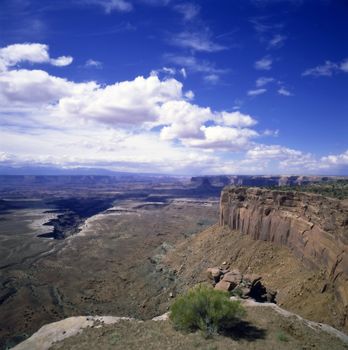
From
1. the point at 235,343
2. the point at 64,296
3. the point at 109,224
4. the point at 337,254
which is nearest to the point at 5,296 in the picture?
the point at 64,296

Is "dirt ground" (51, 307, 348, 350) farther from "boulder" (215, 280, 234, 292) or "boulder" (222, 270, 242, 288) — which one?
"boulder" (222, 270, 242, 288)

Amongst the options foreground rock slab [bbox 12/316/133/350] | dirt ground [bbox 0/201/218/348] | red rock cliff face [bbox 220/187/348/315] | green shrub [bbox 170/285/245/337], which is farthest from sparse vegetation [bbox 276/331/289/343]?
dirt ground [bbox 0/201/218/348]

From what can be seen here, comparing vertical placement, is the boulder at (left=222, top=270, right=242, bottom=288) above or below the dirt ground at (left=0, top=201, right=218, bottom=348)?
above

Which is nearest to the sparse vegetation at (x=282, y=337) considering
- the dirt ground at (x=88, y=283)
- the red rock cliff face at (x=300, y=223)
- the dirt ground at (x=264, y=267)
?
the dirt ground at (x=264, y=267)

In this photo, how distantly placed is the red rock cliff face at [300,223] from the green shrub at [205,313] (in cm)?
1241

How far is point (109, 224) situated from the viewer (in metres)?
134

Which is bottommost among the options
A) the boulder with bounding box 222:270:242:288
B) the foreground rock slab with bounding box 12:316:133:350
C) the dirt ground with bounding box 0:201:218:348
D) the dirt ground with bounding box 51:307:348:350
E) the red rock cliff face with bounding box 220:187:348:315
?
the dirt ground with bounding box 0:201:218:348

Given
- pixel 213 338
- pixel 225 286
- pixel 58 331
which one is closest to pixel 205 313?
pixel 213 338

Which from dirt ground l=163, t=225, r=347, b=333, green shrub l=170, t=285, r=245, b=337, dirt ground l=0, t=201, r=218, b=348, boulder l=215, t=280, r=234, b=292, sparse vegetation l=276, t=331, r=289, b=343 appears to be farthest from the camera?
dirt ground l=0, t=201, r=218, b=348

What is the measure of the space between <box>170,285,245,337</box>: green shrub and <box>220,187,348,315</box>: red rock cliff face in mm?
12411

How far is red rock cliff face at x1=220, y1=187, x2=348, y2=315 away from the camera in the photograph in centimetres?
3503

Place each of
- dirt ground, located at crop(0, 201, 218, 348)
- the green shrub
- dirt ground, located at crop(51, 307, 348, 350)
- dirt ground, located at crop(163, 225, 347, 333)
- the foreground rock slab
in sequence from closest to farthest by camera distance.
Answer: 1. dirt ground, located at crop(51, 307, 348, 350)
2. the green shrub
3. the foreground rock slab
4. dirt ground, located at crop(163, 225, 347, 333)
5. dirt ground, located at crop(0, 201, 218, 348)

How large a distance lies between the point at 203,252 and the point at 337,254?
28.5 meters

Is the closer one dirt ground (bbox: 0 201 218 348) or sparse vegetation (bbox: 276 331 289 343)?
sparse vegetation (bbox: 276 331 289 343)
